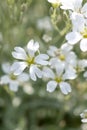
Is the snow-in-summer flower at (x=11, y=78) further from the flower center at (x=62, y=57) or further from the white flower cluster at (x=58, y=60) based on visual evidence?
the flower center at (x=62, y=57)

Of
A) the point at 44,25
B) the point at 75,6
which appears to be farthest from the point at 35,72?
the point at 44,25

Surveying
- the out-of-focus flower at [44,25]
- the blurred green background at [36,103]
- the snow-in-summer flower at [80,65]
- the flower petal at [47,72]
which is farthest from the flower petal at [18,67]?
the out-of-focus flower at [44,25]

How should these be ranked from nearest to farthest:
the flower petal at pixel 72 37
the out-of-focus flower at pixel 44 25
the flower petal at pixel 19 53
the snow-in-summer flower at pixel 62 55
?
the flower petal at pixel 72 37
the flower petal at pixel 19 53
the snow-in-summer flower at pixel 62 55
the out-of-focus flower at pixel 44 25

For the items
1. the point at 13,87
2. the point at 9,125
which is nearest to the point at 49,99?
the point at 9,125

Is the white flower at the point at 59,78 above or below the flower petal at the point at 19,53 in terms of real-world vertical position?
below

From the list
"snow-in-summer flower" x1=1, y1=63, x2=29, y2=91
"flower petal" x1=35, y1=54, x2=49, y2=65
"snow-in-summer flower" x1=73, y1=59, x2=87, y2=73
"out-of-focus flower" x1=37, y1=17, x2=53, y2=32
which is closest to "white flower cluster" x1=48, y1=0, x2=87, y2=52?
"flower petal" x1=35, y1=54, x2=49, y2=65

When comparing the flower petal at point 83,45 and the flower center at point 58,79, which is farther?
the flower center at point 58,79

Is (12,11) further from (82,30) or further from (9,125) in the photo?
(9,125)
